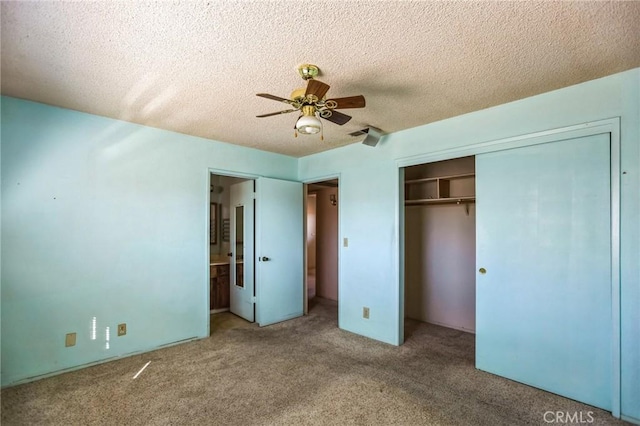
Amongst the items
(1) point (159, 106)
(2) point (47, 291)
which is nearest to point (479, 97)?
(1) point (159, 106)

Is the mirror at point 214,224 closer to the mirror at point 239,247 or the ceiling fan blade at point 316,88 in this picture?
the mirror at point 239,247

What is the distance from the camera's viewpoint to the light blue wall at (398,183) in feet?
7.11

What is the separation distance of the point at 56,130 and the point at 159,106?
100 centimetres

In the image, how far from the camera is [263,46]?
1.87 meters

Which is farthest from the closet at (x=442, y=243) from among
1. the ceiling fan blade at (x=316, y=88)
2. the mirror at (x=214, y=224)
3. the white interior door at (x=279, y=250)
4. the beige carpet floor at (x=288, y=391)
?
the mirror at (x=214, y=224)

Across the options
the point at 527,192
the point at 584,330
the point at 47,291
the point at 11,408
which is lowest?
the point at 11,408

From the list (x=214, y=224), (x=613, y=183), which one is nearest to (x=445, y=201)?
(x=613, y=183)

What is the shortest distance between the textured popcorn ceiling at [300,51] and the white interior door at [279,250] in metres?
1.76

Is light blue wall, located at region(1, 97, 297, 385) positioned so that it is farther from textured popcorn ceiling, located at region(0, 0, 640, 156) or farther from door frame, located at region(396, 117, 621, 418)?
door frame, located at region(396, 117, 621, 418)

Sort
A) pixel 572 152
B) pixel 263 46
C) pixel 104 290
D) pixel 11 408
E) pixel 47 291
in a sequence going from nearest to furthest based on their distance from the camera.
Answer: pixel 263 46 → pixel 11 408 → pixel 572 152 → pixel 47 291 → pixel 104 290

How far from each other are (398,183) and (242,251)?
2.50m

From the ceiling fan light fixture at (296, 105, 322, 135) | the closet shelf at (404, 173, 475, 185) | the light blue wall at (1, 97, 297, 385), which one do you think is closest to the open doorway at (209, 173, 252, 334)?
the light blue wall at (1, 97, 297, 385)

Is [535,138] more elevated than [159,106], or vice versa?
[159,106]

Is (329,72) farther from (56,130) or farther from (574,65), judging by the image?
(56,130)
